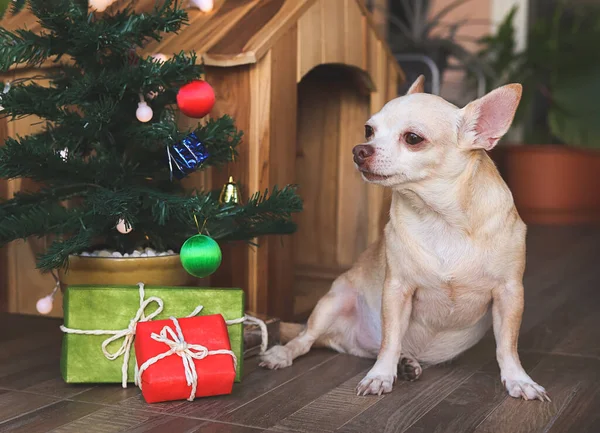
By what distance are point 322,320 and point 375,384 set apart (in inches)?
14.1

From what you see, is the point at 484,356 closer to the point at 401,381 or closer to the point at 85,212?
the point at 401,381

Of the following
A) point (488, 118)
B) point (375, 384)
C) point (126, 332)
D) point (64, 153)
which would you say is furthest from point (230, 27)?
point (375, 384)

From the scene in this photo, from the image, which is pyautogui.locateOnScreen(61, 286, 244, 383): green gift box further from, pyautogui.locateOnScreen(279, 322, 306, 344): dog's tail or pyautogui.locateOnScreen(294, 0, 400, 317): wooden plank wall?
pyautogui.locateOnScreen(294, 0, 400, 317): wooden plank wall


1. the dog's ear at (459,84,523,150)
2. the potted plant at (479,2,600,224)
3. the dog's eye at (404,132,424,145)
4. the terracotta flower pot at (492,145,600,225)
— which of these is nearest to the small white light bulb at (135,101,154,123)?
the dog's eye at (404,132,424,145)

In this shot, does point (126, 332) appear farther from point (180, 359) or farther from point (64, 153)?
point (64, 153)

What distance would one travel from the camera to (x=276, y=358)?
221 centimetres

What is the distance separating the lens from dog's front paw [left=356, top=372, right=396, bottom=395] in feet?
6.50

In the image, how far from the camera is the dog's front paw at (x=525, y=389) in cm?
195

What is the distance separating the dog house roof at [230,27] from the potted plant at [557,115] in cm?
295

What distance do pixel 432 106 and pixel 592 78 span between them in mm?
3716

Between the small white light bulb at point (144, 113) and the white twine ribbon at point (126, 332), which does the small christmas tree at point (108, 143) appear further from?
the white twine ribbon at point (126, 332)

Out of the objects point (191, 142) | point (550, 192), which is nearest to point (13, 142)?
point (191, 142)

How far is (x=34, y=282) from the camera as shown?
A: 2.61 metres

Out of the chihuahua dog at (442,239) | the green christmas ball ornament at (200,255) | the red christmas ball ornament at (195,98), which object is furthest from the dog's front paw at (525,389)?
the red christmas ball ornament at (195,98)
